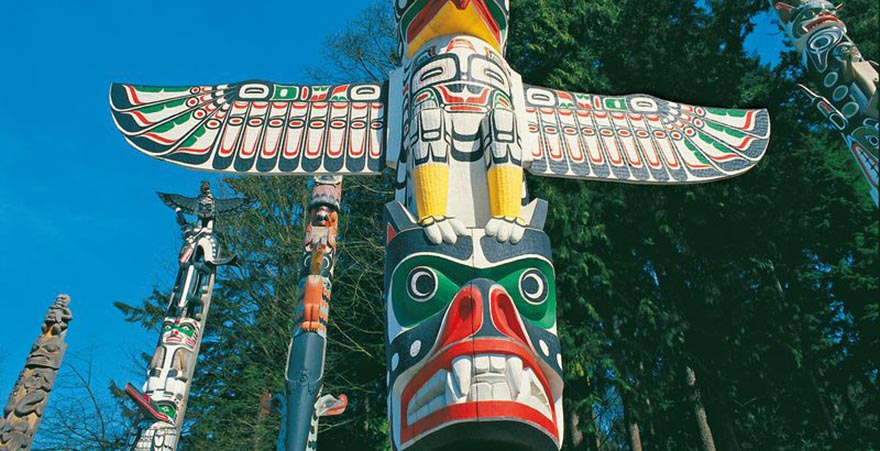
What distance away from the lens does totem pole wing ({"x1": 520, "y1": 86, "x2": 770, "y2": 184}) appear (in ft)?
15.5

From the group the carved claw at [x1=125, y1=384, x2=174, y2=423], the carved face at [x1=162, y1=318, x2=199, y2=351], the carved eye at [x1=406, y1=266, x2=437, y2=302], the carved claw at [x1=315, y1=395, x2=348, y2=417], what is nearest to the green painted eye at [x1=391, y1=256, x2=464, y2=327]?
the carved eye at [x1=406, y1=266, x2=437, y2=302]

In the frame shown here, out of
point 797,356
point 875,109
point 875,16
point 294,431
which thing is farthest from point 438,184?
point 875,16

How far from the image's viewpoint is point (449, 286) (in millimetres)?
3330

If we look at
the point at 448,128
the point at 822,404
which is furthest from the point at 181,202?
the point at 822,404

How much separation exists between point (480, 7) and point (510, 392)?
283cm

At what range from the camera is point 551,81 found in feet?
32.3

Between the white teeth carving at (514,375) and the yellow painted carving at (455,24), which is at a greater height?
the yellow painted carving at (455,24)

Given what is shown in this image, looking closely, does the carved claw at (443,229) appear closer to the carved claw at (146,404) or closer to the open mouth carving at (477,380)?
the open mouth carving at (477,380)

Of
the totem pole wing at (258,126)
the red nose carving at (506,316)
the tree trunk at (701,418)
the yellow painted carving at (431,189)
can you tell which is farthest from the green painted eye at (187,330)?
the tree trunk at (701,418)

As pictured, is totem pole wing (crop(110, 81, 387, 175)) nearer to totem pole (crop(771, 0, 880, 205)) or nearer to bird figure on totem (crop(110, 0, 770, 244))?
bird figure on totem (crop(110, 0, 770, 244))

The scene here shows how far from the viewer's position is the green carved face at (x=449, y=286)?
3.30 meters

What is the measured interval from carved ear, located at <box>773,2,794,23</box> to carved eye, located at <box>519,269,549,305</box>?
4367 mm

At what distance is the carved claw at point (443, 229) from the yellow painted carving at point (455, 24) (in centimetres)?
166

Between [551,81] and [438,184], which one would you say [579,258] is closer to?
[551,81]
